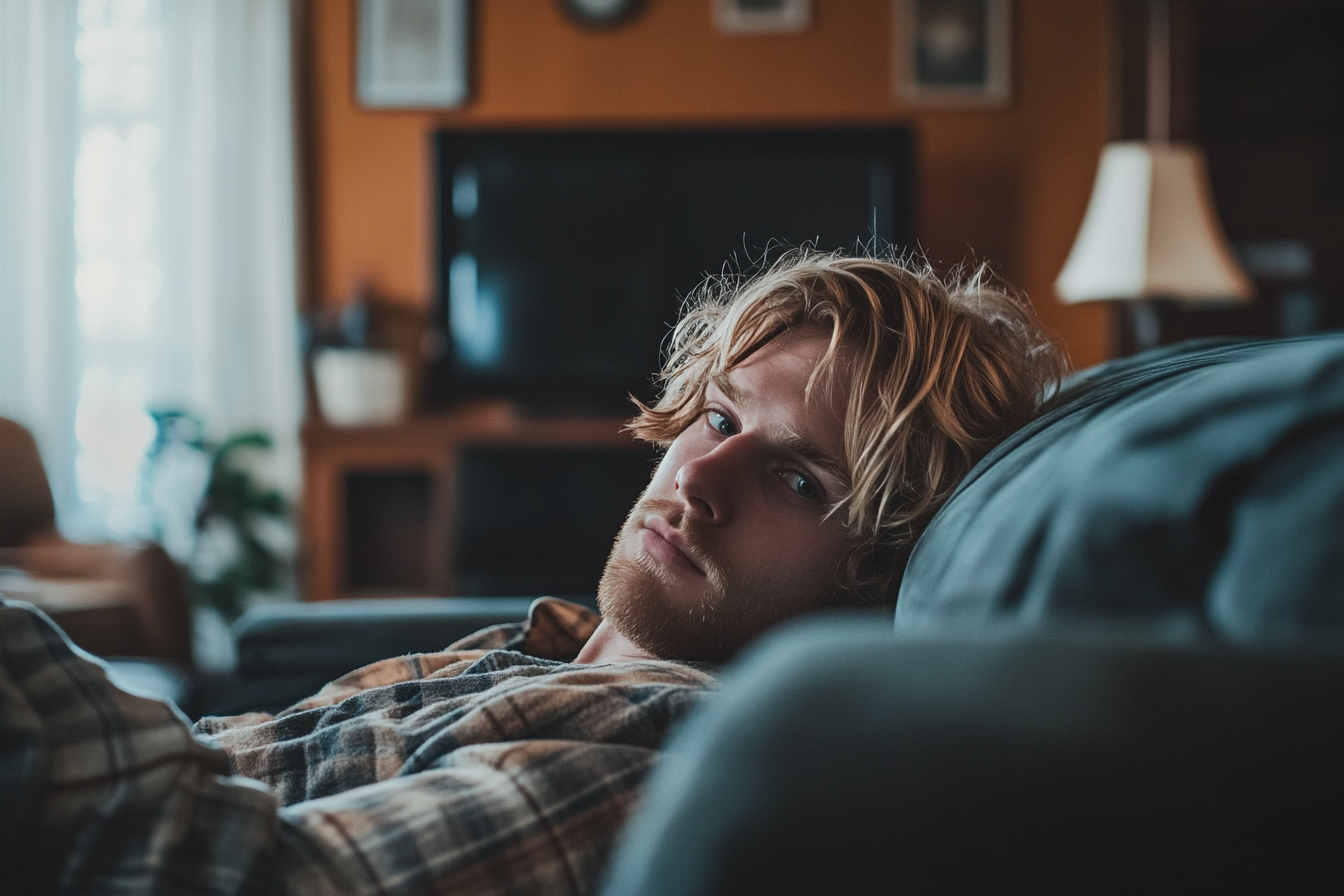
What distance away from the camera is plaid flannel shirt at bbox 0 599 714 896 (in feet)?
1.65

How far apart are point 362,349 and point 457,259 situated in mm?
438

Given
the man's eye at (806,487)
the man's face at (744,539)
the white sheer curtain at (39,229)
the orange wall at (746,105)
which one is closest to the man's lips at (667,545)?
the man's face at (744,539)

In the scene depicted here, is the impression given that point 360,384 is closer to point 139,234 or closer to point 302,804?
point 139,234

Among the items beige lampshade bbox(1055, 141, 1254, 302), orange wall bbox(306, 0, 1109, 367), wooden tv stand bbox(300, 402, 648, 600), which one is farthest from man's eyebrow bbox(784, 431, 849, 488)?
orange wall bbox(306, 0, 1109, 367)

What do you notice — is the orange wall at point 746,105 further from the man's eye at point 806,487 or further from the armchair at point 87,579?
the man's eye at point 806,487

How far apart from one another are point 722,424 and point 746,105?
10.5 ft

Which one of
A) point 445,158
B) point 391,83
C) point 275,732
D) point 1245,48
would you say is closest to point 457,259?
point 445,158

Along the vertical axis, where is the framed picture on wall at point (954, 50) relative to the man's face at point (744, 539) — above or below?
above

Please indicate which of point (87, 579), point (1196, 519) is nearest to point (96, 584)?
point (87, 579)

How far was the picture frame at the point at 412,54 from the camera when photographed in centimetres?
392

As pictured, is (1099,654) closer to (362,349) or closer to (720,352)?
(720,352)

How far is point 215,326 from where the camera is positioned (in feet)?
12.8

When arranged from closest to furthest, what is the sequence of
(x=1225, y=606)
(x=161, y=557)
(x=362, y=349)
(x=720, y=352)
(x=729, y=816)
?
(x=729, y=816), (x=1225, y=606), (x=720, y=352), (x=161, y=557), (x=362, y=349)

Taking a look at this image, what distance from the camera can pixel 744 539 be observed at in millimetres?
887
